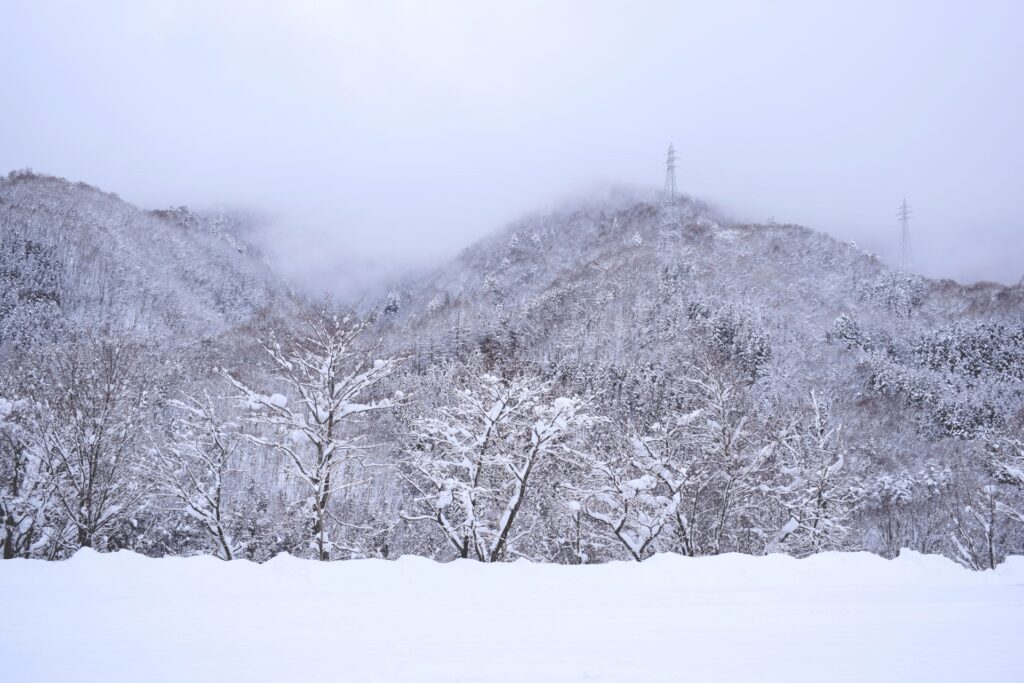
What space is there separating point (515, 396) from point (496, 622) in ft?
25.6

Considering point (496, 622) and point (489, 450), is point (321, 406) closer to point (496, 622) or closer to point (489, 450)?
point (489, 450)

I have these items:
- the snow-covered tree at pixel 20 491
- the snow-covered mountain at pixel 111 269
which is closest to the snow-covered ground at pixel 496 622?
the snow-covered tree at pixel 20 491

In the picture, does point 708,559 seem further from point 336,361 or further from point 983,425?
point 983,425

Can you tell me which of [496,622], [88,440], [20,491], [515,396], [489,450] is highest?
[496,622]

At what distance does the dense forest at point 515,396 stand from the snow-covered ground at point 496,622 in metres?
4.66

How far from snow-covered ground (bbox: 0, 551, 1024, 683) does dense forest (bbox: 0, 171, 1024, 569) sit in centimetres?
466

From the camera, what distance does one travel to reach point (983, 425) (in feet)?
206

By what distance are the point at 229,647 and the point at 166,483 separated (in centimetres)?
1314

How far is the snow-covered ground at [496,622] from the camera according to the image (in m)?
3.51

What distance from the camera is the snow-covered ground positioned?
3511 mm

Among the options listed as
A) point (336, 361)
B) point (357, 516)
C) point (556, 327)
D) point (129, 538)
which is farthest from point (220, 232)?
point (336, 361)

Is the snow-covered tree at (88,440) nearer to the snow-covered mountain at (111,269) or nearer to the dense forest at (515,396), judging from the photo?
the dense forest at (515,396)

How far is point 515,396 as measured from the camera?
12086 millimetres

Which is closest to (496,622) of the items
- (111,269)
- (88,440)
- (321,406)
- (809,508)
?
(321,406)
